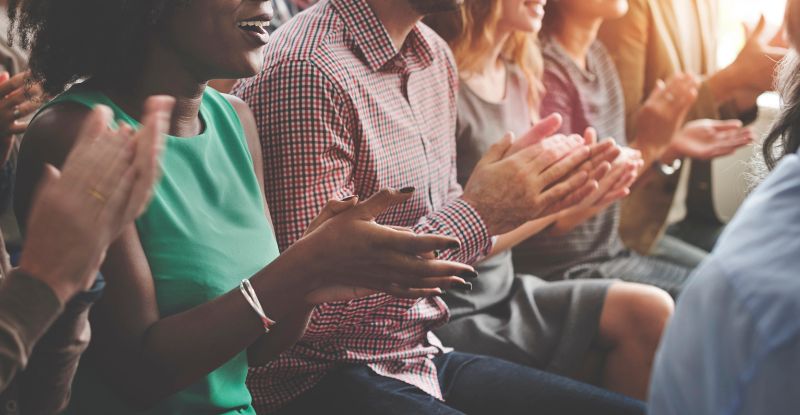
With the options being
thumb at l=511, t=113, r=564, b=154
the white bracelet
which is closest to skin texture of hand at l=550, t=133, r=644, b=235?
thumb at l=511, t=113, r=564, b=154

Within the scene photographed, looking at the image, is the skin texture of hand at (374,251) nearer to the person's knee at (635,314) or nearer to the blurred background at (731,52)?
the person's knee at (635,314)

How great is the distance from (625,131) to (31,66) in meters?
1.65

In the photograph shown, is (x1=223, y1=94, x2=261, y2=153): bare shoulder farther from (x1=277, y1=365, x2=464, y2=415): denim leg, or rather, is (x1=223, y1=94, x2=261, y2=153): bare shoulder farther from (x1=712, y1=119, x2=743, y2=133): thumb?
(x1=712, y1=119, x2=743, y2=133): thumb

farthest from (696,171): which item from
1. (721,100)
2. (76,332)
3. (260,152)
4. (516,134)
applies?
(76,332)

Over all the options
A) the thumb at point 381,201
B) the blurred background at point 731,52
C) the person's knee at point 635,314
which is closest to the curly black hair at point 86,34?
the thumb at point 381,201

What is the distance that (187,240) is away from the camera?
0.91 metres

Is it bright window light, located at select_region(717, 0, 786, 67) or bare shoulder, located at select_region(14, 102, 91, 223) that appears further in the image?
bright window light, located at select_region(717, 0, 786, 67)

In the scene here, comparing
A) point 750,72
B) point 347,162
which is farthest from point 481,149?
point 750,72

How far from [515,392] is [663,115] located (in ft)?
3.25

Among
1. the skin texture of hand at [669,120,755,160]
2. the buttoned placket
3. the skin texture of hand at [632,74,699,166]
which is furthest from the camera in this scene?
the skin texture of hand at [669,120,755,160]

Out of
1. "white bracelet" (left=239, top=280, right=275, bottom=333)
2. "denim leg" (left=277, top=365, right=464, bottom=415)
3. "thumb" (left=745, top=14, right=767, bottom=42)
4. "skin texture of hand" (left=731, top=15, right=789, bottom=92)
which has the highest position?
"white bracelet" (left=239, top=280, right=275, bottom=333)

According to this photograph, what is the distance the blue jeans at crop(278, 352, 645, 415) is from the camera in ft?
3.72

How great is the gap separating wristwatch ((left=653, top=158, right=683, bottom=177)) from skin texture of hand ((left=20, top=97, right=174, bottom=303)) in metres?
1.71

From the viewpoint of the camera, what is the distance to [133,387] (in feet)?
2.79
